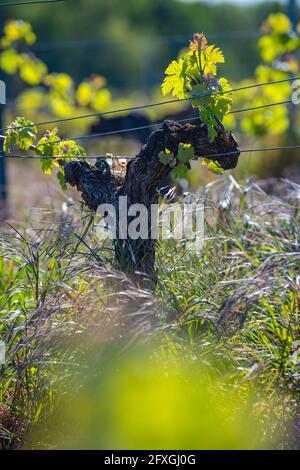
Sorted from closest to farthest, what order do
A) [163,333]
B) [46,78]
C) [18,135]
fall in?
[163,333], [18,135], [46,78]

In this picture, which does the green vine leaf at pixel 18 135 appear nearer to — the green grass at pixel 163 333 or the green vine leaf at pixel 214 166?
the green grass at pixel 163 333

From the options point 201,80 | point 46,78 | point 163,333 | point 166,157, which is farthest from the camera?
point 46,78

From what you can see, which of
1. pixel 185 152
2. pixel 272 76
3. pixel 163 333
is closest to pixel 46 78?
pixel 272 76

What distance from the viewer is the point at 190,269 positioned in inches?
164

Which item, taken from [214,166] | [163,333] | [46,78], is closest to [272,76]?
[46,78]

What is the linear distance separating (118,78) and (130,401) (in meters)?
26.2

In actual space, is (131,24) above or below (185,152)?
above

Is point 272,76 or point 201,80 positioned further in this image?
point 272,76

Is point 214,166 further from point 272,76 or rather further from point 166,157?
point 272,76

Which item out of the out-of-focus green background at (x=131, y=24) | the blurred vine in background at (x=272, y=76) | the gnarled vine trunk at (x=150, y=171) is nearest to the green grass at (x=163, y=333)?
the gnarled vine trunk at (x=150, y=171)

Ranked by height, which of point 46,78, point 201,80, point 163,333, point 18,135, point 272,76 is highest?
point 46,78
